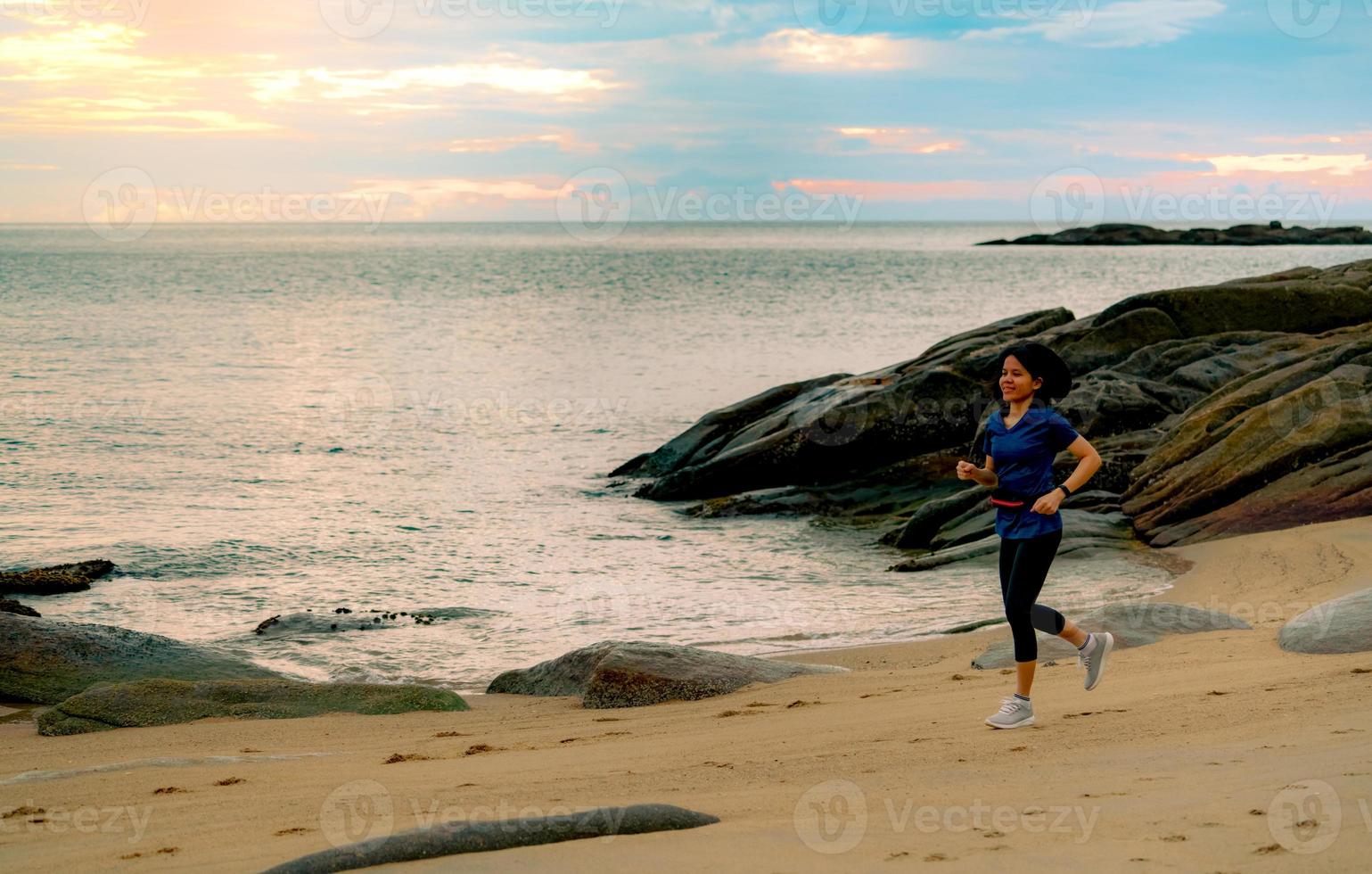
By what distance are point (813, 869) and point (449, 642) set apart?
30.5ft

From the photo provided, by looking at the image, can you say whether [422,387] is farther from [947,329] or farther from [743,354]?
[947,329]

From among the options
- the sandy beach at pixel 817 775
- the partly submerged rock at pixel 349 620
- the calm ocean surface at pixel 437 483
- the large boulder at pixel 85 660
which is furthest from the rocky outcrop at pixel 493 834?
the partly submerged rock at pixel 349 620

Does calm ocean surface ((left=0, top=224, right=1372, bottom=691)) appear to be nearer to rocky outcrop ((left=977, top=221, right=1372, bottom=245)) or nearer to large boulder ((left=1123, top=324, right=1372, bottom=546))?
large boulder ((left=1123, top=324, right=1372, bottom=546))

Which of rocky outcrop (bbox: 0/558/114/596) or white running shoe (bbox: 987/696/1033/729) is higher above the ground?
white running shoe (bbox: 987/696/1033/729)

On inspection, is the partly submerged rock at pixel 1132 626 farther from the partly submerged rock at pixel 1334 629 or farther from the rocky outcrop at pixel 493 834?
the rocky outcrop at pixel 493 834

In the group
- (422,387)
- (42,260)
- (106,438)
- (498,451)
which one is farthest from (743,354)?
(42,260)

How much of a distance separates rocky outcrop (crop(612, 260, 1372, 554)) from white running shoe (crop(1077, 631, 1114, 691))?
297 inches

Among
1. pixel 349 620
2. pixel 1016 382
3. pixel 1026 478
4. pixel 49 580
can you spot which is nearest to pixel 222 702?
pixel 349 620

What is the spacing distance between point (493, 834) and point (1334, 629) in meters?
6.25

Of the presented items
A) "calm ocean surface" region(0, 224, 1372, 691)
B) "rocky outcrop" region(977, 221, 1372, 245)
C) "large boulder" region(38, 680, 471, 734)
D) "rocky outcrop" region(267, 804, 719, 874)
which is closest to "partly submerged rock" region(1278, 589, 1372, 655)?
"calm ocean surface" region(0, 224, 1372, 691)

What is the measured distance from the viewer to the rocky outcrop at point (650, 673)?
30.8ft

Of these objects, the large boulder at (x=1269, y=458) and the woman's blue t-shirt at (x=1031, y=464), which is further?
the large boulder at (x=1269, y=458)

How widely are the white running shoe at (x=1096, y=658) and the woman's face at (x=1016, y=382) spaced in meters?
1.68

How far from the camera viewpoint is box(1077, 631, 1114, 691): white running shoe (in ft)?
24.7
